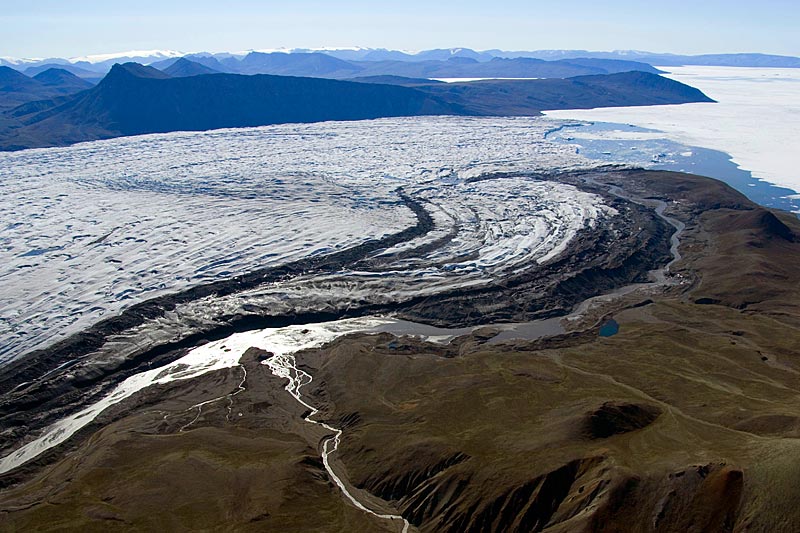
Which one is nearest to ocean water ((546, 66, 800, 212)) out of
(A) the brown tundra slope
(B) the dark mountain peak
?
(A) the brown tundra slope

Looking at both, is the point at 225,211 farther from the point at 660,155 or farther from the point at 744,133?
the point at 744,133

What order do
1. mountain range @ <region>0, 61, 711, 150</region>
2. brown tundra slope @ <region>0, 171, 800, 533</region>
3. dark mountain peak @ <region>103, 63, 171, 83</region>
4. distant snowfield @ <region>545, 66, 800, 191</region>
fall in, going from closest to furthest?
brown tundra slope @ <region>0, 171, 800, 533</region>
distant snowfield @ <region>545, 66, 800, 191</region>
mountain range @ <region>0, 61, 711, 150</region>
dark mountain peak @ <region>103, 63, 171, 83</region>

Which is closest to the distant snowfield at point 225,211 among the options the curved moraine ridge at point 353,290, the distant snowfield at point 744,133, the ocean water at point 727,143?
the curved moraine ridge at point 353,290

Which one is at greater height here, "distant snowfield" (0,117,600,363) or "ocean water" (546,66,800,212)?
"ocean water" (546,66,800,212)

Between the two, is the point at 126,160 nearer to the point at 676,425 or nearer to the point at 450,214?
the point at 450,214

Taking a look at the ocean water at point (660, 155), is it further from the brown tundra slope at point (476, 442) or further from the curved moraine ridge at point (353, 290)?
the brown tundra slope at point (476, 442)

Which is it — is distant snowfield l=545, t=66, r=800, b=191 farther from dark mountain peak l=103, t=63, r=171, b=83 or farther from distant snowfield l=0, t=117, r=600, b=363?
Result: dark mountain peak l=103, t=63, r=171, b=83

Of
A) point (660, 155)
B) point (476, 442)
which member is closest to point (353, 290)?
point (476, 442)

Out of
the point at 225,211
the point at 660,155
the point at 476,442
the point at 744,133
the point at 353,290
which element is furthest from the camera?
the point at 744,133

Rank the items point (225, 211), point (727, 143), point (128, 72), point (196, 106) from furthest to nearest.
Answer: point (196, 106) → point (128, 72) → point (727, 143) → point (225, 211)
